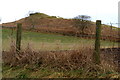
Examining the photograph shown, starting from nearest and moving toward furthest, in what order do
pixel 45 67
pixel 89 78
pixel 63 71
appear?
pixel 89 78 < pixel 63 71 < pixel 45 67

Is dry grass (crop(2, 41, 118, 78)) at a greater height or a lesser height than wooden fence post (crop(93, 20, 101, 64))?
lesser

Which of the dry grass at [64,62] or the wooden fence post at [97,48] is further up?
the wooden fence post at [97,48]

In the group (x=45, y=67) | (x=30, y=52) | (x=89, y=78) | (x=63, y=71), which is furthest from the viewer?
(x=30, y=52)

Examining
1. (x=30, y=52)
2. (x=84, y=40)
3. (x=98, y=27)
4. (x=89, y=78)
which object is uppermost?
(x=98, y=27)

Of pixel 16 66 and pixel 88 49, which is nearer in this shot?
pixel 88 49

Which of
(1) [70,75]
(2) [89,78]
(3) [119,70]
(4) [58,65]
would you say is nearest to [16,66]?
(4) [58,65]

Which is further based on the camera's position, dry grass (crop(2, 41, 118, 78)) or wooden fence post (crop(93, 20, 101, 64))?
wooden fence post (crop(93, 20, 101, 64))

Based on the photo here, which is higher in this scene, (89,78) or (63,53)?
(63,53)

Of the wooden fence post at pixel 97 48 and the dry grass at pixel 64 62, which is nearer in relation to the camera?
the dry grass at pixel 64 62

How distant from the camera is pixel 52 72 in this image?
25.2 ft

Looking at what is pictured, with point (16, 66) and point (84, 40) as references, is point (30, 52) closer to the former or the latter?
point (16, 66)

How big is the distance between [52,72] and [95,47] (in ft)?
6.48

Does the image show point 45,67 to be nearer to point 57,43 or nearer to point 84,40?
point 57,43

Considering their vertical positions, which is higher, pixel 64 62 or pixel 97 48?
pixel 97 48
